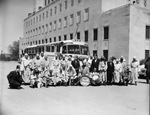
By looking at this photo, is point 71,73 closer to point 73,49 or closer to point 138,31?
point 73,49

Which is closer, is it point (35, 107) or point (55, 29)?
point (35, 107)

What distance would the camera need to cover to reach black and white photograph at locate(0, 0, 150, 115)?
6867mm

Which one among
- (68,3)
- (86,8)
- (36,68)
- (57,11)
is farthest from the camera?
(57,11)

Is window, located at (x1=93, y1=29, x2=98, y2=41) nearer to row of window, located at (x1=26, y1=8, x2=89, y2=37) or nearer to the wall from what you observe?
row of window, located at (x1=26, y1=8, x2=89, y2=37)

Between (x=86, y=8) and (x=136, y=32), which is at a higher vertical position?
(x=86, y=8)

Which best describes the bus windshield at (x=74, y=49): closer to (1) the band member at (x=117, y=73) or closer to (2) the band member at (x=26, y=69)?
(1) the band member at (x=117, y=73)

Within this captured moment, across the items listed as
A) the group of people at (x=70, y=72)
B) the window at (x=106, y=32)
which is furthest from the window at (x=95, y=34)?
the group of people at (x=70, y=72)

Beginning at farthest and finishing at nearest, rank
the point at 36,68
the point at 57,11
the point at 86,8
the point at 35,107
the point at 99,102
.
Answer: the point at 57,11
the point at 86,8
the point at 36,68
the point at 99,102
the point at 35,107

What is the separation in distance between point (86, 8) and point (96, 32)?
4.53 metres

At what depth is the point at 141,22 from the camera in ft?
84.6

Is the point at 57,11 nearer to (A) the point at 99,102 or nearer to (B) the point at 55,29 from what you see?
(B) the point at 55,29

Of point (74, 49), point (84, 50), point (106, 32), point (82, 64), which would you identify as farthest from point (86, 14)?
point (82, 64)

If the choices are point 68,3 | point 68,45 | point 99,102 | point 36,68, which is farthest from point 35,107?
point 68,3

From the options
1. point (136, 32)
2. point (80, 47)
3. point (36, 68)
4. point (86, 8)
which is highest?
point (86, 8)
